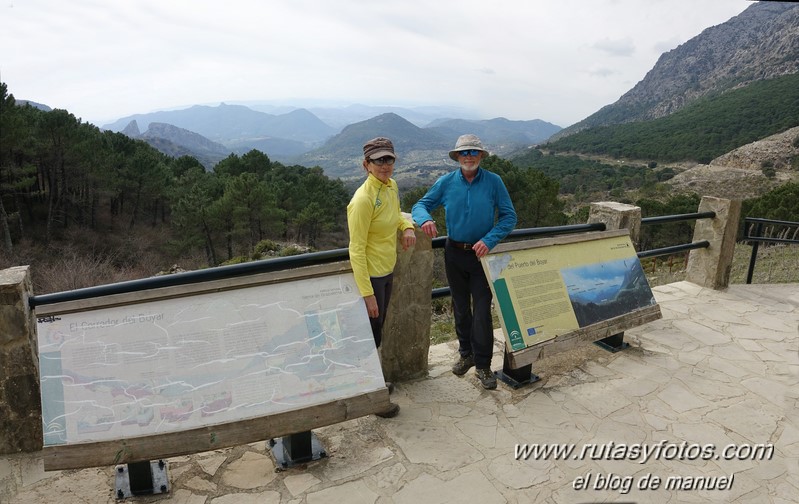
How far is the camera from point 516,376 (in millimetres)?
3398

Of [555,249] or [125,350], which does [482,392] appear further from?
[125,350]

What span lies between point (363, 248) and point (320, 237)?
Answer: 32.1m

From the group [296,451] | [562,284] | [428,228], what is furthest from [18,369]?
[562,284]

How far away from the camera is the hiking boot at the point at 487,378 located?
10.8 ft

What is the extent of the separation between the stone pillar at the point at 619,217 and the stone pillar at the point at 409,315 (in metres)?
1.96

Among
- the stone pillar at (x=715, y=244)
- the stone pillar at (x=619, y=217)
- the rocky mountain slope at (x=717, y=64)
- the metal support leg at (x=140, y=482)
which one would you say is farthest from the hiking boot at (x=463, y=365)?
the rocky mountain slope at (x=717, y=64)

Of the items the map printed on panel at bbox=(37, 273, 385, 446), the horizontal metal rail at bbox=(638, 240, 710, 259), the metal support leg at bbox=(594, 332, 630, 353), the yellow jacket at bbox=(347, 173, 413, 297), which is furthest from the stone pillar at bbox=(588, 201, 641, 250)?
the map printed on panel at bbox=(37, 273, 385, 446)

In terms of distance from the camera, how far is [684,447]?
2719 millimetres

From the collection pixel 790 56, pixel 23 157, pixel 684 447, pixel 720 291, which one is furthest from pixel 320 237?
pixel 790 56

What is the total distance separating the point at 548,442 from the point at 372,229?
1.63m

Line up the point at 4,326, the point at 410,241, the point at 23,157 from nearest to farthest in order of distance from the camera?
the point at 4,326 < the point at 410,241 < the point at 23,157

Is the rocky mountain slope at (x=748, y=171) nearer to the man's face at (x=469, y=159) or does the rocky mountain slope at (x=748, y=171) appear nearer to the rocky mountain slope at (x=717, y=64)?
the man's face at (x=469, y=159)

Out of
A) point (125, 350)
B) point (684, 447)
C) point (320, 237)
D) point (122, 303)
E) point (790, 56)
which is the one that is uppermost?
point (790, 56)

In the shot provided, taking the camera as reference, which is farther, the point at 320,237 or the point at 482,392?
the point at 320,237
